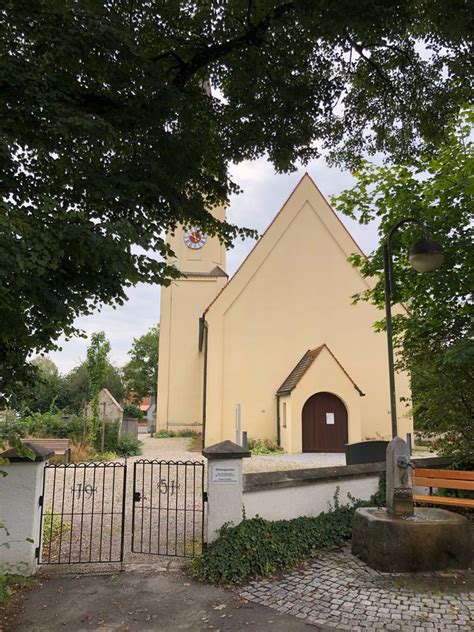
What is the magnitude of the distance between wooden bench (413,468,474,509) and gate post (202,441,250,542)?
3.02 metres

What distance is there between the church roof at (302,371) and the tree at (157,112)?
1217 centimetres

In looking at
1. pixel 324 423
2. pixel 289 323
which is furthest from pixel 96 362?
pixel 324 423

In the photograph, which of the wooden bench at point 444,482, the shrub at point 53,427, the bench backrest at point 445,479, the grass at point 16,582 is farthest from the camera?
the shrub at point 53,427

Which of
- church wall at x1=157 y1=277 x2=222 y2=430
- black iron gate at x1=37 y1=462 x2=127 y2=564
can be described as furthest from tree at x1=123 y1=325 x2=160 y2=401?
black iron gate at x1=37 y1=462 x2=127 y2=564

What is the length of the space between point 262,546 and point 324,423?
44.5 ft

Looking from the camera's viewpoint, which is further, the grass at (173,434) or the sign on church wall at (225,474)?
the grass at (173,434)

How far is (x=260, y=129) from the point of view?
6.59 metres

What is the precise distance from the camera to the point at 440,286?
7973 mm

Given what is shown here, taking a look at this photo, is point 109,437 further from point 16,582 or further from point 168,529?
point 16,582

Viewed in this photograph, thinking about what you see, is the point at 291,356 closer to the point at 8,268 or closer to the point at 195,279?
the point at 195,279

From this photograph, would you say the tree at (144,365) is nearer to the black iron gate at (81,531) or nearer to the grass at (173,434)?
the grass at (173,434)

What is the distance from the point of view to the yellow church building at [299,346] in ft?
61.2

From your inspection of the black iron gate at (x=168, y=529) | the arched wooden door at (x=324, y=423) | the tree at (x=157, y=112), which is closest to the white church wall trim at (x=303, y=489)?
the black iron gate at (x=168, y=529)

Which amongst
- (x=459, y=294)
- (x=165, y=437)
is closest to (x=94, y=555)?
(x=459, y=294)
